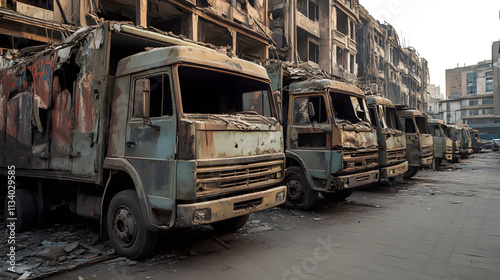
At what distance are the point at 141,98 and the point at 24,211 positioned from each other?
10.9 ft

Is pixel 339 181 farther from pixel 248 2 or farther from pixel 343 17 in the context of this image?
pixel 343 17

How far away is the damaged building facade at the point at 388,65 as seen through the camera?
33469mm

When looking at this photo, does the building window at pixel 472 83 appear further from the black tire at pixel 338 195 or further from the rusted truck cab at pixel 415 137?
the black tire at pixel 338 195

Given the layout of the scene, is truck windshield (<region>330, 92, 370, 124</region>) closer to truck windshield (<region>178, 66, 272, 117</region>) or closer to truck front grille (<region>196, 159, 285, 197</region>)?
truck windshield (<region>178, 66, 272, 117</region>)

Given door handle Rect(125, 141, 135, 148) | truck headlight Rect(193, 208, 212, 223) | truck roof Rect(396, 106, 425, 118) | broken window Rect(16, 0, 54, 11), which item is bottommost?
truck headlight Rect(193, 208, 212, 223)

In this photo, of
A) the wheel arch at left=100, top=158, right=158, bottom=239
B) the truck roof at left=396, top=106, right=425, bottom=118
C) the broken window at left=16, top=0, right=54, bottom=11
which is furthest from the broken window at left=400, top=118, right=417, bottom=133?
the broken window at left=16, top=0, right=54, bottom=11

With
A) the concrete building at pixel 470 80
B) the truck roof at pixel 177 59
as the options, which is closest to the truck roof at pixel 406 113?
the truck roof at pixel 177 59

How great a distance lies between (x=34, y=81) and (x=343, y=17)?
28460 millimetres

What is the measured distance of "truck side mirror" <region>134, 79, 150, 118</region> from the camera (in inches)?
150

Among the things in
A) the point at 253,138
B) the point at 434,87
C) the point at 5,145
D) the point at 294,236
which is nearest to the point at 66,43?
the point at 5,145

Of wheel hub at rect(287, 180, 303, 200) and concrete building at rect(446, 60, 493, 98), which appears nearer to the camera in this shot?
wheel hub at rect(287, 180, 303, 200)

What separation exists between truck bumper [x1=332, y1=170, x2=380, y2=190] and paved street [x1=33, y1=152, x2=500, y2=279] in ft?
2.11

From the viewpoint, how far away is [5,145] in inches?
236

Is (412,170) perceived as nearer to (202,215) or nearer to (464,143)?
(202,215)
